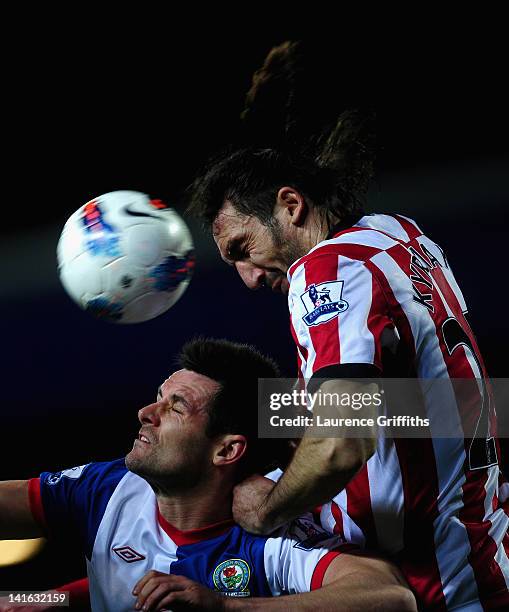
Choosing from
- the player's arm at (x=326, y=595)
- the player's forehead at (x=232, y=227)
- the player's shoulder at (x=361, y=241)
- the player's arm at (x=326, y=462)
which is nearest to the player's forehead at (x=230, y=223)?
the player's forehead at (x=232, y=227)

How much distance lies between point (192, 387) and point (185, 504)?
0.33 metres

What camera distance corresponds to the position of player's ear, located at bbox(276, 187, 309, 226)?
2.09 metres

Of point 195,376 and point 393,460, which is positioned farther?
point 195,376

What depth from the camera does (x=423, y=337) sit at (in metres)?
1.79

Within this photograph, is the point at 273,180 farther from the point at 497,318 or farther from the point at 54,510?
the point at 497,318

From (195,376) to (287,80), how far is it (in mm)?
1185

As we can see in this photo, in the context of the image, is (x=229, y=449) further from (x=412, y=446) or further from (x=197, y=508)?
(x=412, y=446)

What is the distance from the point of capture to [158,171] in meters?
4.70

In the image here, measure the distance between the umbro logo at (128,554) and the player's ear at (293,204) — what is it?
40.4 inches

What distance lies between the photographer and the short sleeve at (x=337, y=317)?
1.66m

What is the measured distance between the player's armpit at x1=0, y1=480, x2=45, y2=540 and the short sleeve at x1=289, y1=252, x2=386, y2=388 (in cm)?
104

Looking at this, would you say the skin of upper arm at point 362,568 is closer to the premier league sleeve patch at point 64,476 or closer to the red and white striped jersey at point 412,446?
the red and white striped jersey at point 412,446

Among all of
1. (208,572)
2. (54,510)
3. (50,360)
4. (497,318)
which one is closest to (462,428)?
(208,572)

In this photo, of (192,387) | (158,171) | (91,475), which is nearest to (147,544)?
(91,475)
